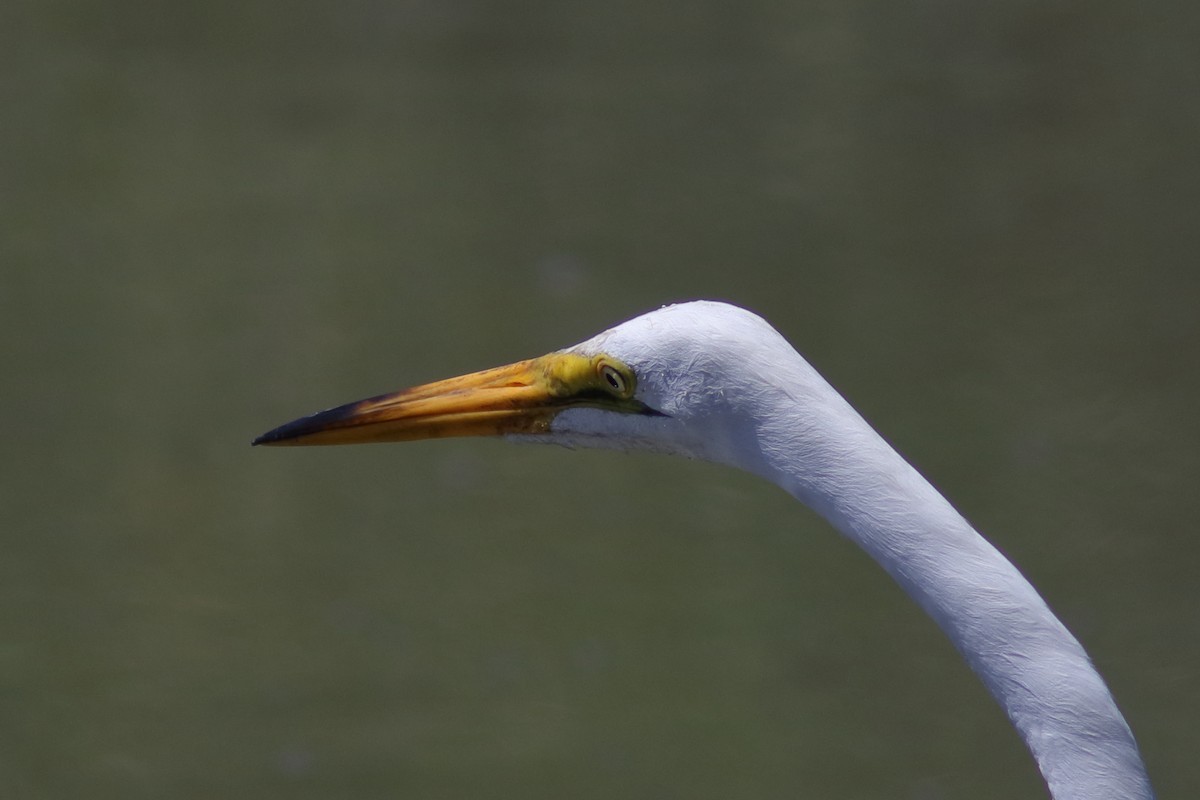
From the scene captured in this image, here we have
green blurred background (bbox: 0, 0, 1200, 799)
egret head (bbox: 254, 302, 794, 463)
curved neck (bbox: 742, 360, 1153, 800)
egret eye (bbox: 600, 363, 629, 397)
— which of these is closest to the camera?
curved neck (bbox: 742, 360, 1153, 800)

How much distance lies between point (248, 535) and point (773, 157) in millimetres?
2531

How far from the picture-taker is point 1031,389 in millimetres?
4875

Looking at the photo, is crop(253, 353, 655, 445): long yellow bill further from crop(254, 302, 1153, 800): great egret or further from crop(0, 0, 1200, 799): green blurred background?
crop(0, 0, 1200, 799): green blurred background

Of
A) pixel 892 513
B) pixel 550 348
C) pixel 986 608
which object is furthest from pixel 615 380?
pixel 550 348

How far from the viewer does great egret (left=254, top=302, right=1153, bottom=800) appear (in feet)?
5.39

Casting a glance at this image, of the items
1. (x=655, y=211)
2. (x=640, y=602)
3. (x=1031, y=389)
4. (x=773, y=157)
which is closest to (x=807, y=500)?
(x=640, y=602)

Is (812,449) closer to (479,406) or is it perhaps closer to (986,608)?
(986,608)

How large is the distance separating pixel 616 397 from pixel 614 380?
0.03m

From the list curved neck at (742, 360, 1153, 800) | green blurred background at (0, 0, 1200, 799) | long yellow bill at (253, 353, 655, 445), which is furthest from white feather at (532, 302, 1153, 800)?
green blurred background at (0, 0, 1200, 799)

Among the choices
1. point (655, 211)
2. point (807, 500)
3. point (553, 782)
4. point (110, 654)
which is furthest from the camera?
point (655, 211)

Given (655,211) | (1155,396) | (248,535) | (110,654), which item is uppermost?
(655,211)

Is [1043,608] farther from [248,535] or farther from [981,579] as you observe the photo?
[248,535]

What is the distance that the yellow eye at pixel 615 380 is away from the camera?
6.66 ft

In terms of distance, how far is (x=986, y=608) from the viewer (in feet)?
5.46
